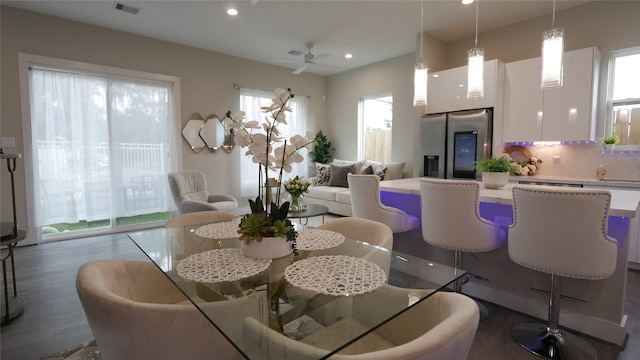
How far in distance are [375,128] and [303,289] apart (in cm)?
560

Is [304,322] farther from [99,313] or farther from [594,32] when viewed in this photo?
[594,32]

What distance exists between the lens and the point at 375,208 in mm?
2637

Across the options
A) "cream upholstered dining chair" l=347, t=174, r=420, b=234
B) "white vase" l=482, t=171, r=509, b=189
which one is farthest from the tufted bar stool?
"white vase" l=482, t=171, r=509, b=189

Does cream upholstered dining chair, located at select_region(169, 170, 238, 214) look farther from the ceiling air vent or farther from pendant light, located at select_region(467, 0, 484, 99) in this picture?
pendant light, located at select_region(467, 0, 484, 99)

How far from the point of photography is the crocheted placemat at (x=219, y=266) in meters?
1.19

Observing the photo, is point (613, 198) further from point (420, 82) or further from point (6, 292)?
point (6, 292)

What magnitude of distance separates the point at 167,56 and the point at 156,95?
65 cm

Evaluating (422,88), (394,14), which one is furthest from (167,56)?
(422,88)

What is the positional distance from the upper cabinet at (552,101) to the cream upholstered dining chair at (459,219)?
7.72 feet

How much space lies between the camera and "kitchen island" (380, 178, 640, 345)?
198 cm

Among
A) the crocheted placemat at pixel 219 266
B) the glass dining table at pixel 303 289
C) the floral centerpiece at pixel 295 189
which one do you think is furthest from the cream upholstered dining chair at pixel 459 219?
the floral centerpiece at pixel 295 189

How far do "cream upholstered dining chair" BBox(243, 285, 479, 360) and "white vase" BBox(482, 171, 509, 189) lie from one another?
1797 mm

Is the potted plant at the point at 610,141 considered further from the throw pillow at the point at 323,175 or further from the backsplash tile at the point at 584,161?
the throw pillow at the point at 323,175

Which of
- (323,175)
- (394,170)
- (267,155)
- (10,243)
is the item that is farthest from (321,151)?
(267,155)
